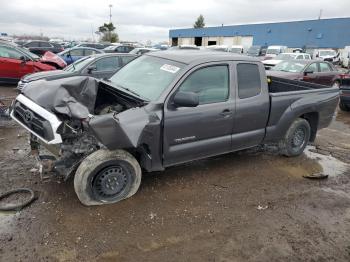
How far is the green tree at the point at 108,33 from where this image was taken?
5478cm

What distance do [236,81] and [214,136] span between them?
87cm

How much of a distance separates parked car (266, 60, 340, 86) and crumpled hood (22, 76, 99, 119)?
892 cm

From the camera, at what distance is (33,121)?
384 centimetres

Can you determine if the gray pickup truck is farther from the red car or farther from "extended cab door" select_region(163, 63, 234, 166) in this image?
the red car

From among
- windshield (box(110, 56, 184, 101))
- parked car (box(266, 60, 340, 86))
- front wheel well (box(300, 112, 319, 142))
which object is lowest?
front wheel well (box(300, 112, 319, 142))

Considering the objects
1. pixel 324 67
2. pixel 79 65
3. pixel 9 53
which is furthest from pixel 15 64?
pixel 324 67

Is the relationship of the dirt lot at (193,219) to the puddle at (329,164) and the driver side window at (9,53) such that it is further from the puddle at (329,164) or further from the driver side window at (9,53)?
the driver side window at (9,53)

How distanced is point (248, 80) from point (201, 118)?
44.0 inches

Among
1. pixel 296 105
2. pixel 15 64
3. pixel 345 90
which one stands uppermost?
Answer: pixel 296 105

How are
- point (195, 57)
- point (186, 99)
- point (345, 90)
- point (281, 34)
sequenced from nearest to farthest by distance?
point (186, 99), point (195, 57), point (345, 90), point (281, 34)

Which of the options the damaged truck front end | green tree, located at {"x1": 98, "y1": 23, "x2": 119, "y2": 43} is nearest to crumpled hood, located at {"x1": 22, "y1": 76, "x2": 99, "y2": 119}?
the damaged truck front end

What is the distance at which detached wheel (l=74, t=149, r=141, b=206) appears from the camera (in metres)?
3.77

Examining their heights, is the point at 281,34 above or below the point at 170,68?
above

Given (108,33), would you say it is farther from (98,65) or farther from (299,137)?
(299,137)
